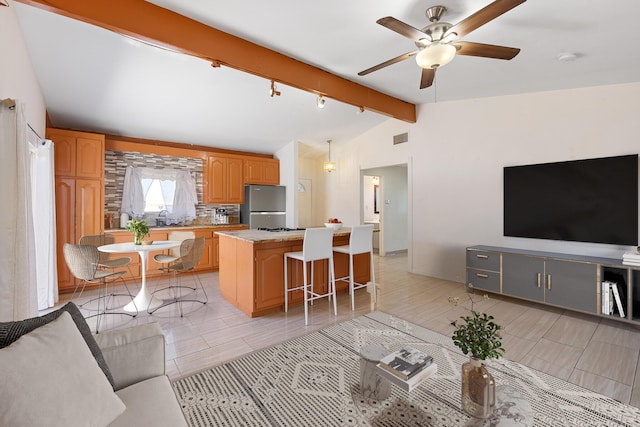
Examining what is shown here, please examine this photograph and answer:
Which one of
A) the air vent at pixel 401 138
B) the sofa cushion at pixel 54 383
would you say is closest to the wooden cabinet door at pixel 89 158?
the sofa cushion at pixel 54 383

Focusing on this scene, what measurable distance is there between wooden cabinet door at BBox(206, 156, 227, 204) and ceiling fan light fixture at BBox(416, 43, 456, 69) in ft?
14.5

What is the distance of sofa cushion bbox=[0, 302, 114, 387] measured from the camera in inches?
40.3

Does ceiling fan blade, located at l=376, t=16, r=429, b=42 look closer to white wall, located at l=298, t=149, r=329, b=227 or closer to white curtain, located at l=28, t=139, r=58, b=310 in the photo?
white curtain, located at l=28, t=139, r=58, b=310

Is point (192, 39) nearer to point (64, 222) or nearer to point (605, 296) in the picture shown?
point (64, 222)

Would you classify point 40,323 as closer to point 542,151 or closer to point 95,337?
point 95,337

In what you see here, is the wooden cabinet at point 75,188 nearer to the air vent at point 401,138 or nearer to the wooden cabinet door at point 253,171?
the wooden cabinet door at point 253,171

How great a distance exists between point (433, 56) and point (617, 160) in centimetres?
276

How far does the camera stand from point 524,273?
357 centimetres

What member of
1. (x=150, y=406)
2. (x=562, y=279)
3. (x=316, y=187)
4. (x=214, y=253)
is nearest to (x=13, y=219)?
(x=150, y=406)

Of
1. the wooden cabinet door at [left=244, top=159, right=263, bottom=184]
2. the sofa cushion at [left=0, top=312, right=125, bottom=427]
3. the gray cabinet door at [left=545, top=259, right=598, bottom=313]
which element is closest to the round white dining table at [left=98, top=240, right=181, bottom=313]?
the sofa cushion at [left=0, top=312, right=125, bottom=427]

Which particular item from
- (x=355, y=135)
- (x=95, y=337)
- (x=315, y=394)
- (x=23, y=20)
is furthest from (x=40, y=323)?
(x=355, y=135)

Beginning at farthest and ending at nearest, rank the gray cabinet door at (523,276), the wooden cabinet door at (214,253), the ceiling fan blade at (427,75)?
1. the wooden cabinet door at (214,253)
2. the gray cabinet door at (523,276)
3. the ceiling fan blade at (427,75)

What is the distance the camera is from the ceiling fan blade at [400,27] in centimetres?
191

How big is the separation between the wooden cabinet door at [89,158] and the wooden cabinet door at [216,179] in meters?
1.67
